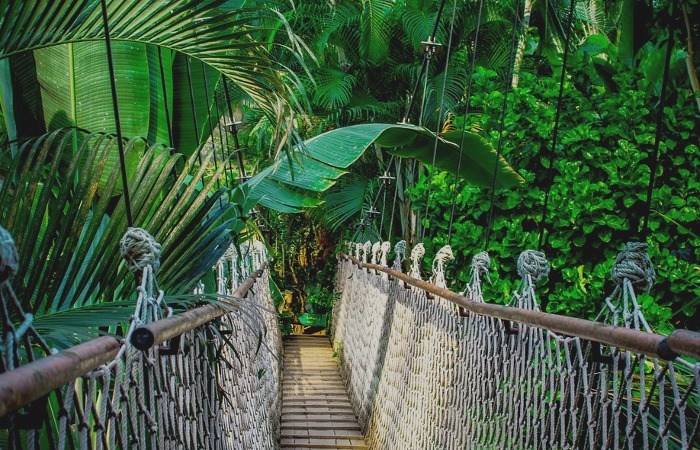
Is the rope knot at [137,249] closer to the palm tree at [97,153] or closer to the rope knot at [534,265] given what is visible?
the palm tree at [97,153]

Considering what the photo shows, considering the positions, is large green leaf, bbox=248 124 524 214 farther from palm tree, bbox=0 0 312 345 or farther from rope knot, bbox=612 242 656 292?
rope knot, bbox=612 242 656 292

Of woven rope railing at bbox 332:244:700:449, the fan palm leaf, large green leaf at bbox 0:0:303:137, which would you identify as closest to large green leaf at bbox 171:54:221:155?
the fan palm leaf

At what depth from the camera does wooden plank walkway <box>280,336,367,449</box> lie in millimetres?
4238

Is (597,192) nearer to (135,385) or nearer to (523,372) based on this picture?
(523,372)

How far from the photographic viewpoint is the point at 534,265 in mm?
1688

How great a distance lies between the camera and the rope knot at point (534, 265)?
65.9 inches

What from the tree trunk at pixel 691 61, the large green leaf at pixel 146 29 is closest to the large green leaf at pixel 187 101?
the large green leaf at pixel 146 29

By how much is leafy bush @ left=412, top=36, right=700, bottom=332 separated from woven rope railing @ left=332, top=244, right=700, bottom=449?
A: 407 mm

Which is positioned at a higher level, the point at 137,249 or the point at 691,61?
the point at 691,61

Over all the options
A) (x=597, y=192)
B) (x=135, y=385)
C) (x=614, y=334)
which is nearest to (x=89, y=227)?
(x=135, y=385)

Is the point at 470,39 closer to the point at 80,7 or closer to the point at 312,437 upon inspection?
the point at 312,437

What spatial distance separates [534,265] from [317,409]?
3614mm

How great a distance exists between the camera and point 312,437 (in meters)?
4.30

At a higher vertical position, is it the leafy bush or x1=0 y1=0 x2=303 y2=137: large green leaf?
x1=0 y1=0 x2=303 y2=137: large green leaf
